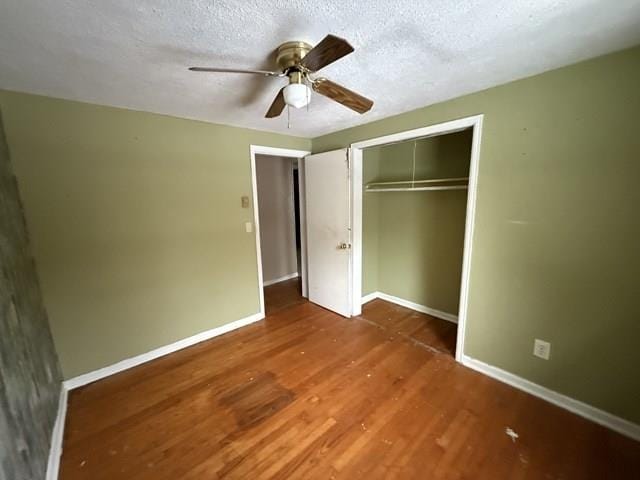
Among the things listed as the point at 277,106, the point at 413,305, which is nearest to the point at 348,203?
the point at 277,106

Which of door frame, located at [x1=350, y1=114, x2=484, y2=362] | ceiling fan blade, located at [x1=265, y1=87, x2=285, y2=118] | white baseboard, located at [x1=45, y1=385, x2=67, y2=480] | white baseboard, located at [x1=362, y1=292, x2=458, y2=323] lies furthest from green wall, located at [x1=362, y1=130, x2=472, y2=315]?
white baseboard, located at [x1=45, y1=385, x2=67, y2=480]

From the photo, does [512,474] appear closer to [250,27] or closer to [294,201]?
[250,27]

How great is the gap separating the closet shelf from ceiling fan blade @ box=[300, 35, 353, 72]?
1835 mm

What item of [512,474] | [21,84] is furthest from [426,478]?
[21,84]

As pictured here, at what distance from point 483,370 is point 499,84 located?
2153mm

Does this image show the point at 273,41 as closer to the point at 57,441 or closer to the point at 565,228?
the point at 565,228

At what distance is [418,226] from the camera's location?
3.07 metres

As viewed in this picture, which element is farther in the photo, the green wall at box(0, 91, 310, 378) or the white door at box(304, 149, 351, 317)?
the white door at box(304, 149, 351, 317)

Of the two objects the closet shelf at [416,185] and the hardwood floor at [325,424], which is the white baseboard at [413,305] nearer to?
the hardwood floor at [325,424]

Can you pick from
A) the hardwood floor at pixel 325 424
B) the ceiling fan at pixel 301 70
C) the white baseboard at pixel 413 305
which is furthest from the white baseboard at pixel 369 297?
the ceiling fan at pixel 301 70

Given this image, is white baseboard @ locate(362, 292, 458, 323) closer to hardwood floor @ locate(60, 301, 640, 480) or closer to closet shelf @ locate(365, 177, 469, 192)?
hardwood floor @ locate(60, 301, 640, 480)

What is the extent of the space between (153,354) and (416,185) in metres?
3.21

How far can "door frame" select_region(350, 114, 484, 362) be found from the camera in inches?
74.9

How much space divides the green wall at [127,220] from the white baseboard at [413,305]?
1.81 m
